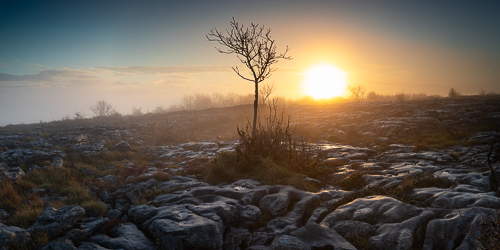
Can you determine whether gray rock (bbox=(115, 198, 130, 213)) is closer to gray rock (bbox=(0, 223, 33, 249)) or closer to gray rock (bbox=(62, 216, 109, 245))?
gray rock (bbox=(62, 216, 109, 245))

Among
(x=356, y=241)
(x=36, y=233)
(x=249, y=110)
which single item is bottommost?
(x=356, y=241)

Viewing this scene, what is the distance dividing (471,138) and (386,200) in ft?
39.0

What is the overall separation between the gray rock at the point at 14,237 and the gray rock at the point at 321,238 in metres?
5.62

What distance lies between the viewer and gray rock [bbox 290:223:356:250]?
14.2 feet

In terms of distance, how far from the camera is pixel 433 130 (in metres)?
16.7

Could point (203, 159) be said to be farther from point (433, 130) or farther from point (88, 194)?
point (433, 130)

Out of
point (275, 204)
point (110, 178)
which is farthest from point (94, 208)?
point (275, 204)

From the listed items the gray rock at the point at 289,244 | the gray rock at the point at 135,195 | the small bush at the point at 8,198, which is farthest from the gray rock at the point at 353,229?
the small bush at the point at 8,198

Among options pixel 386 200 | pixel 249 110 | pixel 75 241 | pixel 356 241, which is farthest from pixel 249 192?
pixel 249 110

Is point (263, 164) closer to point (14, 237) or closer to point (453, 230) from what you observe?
point (453, 230)

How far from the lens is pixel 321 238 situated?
4.58 m

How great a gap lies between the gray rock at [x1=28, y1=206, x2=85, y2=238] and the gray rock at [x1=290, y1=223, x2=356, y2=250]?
5.31 meters

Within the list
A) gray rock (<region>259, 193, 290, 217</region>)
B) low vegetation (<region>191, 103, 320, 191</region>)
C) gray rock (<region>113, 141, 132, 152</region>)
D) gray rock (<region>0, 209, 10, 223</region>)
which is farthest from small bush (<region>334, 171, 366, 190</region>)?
gray rock (<region>113, 141, 132, 152</region>)

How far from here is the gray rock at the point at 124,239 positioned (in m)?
4.52
